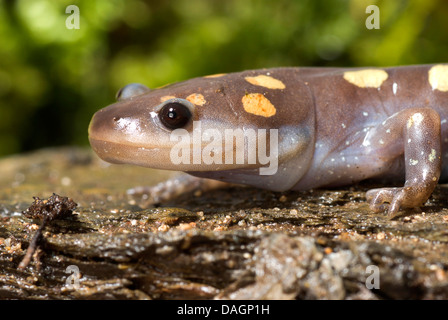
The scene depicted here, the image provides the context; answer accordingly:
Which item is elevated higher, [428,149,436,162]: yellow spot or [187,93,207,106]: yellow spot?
[187,93,207,106]: yellow spot

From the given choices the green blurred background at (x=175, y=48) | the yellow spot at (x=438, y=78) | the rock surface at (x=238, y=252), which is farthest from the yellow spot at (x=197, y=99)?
the green blurred background at (x=175, y=48)

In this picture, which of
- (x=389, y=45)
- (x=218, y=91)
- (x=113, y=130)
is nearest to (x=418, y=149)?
(x=218, y=91)

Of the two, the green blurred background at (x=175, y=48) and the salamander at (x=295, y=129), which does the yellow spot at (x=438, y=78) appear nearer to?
the salamander at (x=295, y=129)

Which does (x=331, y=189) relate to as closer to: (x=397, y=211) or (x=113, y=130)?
(x=397, y=211)

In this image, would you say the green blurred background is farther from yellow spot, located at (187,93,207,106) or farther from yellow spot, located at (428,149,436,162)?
yellow spot, located at (187,93,207,106)

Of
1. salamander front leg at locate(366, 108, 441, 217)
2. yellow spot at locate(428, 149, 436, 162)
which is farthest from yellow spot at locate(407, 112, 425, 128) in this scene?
yellow spot at locate(428, 149, 436, 162)

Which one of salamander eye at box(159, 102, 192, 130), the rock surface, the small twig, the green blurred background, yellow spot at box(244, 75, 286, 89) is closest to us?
the rock surface

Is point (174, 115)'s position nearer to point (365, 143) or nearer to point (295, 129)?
point (295, 129)
